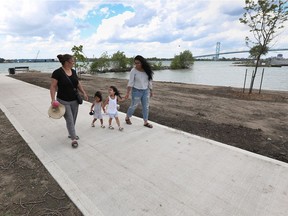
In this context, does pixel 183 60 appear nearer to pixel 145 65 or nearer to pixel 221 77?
pixel 221 77

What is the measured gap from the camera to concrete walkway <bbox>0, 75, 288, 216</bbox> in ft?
6.85

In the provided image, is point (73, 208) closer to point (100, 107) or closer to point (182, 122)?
point (100, 107)

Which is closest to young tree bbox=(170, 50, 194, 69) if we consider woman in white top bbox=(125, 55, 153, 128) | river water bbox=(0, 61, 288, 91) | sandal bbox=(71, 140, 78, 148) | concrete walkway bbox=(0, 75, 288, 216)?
river water bbox=(0, 61, 288, 91)

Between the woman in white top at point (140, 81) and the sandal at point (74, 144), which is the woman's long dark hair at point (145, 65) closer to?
the woman in white top at point (140, 81)

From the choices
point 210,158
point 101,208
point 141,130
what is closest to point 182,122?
point 141,130

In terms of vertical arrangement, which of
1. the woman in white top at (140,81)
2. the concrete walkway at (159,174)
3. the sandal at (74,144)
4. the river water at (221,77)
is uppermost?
the woman in white top at (140,81)

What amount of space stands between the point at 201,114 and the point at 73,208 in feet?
15.3

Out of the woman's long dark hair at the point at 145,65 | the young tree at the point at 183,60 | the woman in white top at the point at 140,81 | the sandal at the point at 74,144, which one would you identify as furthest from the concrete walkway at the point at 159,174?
the young tree at the point at 183,60

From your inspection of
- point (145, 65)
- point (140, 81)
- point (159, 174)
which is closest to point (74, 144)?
point (159, 174)

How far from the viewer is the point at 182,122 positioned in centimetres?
504

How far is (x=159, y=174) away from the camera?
8.66 ft

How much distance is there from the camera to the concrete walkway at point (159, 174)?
2088 mm

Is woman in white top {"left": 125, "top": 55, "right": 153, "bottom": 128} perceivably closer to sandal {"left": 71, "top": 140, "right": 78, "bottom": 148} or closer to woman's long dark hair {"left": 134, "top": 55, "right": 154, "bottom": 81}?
woman's long dark hair {"left": 134, "top": 55, "right": 154, "bottom": 81}

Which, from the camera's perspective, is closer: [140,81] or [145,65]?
[145,65]
